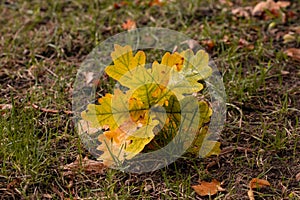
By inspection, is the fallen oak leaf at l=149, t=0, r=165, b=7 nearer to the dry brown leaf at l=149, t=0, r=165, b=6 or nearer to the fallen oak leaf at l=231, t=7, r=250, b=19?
the dry brown leaf at l=149, t=0, r=165, b=6

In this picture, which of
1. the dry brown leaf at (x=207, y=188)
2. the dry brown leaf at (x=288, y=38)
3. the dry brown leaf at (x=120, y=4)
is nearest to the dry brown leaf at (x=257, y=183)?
the dry brown leaf at (x=207, y=188)

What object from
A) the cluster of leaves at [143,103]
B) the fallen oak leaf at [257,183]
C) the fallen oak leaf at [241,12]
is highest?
the cluster of leaves at [143,103]

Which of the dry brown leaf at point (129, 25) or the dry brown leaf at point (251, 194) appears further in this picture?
the dry brown leaf at point (129, 25)

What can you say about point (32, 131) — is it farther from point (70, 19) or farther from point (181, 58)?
point (70, 19)

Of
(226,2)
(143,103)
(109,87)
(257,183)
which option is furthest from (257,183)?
(226,2)

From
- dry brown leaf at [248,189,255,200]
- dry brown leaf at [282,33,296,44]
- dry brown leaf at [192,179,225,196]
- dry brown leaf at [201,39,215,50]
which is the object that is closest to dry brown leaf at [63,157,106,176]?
dry brown leaf at [192,179,225,196]

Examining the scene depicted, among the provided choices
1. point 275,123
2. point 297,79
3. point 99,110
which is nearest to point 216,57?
point 297,79

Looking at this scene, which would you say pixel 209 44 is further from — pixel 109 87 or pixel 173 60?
pixel 173 60

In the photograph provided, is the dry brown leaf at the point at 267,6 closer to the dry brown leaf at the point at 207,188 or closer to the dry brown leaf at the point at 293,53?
the dry brown leaf at the point at 293,53
